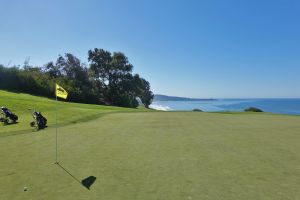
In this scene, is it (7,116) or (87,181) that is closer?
(87,181)

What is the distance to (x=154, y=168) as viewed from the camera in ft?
23.6

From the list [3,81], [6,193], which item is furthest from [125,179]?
[3,81]

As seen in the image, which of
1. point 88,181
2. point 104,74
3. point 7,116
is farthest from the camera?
point 104,74

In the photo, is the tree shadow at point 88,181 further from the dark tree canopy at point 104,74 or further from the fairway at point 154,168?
the dark tree canopy at point 104,74

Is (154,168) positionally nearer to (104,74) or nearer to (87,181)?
(87,181)

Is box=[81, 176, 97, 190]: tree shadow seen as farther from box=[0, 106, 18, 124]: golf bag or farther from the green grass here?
box=[0, 106, 18, 124]: golf bag

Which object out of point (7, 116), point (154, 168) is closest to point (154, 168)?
point (154, 168)

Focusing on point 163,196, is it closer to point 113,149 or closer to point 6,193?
point 6,193

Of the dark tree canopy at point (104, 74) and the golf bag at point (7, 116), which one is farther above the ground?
the dark tree canopy at point (104, 74)

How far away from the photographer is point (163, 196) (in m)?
5.39

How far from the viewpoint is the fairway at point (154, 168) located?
18.3 feet

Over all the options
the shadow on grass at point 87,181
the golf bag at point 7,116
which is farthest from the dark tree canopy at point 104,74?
the shadow on grass at point 87,181

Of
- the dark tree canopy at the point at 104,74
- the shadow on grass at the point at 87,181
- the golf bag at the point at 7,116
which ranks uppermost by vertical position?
the dark tree canopy at the point at 104,74

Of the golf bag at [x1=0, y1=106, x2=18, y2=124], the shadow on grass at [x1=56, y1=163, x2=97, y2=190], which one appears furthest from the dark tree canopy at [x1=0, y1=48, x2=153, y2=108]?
the shadow on grass at [x1=56, y1=163, x2=97, y2=190]
